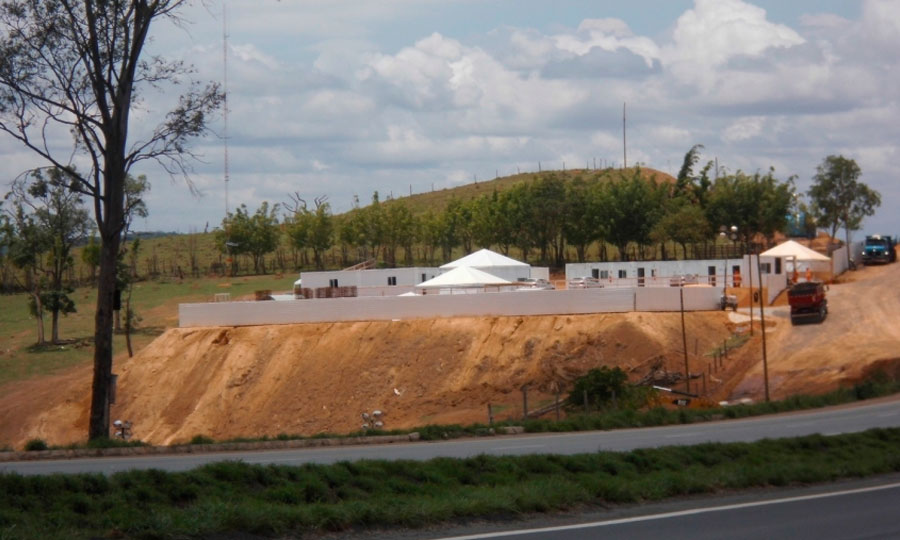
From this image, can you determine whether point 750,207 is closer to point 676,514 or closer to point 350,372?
point 350,372

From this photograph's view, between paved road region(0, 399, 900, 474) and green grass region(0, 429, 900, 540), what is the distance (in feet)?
12.2

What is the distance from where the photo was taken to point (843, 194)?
92.7 metres

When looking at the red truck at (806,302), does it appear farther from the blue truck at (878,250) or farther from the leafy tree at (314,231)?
the leafy tree at (314,231)

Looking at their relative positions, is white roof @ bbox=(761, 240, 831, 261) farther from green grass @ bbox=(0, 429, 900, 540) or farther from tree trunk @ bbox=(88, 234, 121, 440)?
green grass @ bbox=(0, 429, 900, 540)

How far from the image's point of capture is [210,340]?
57.8 meters

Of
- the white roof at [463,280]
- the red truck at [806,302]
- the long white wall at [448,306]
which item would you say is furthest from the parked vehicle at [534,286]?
the red truck at [806,302]

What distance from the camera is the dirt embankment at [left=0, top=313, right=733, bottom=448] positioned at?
50.0m

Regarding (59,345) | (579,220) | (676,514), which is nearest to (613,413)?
(676,514)

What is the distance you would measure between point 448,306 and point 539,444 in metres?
33.8

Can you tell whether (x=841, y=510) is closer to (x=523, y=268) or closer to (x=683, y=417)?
(x=683, y=417)

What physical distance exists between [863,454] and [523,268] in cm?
5053

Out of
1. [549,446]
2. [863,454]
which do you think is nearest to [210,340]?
[549,446]

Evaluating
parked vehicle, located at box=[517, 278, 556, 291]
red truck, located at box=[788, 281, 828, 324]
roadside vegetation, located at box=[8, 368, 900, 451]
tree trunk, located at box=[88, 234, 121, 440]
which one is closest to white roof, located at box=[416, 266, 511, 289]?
parked vehicle, located at box=[517, 278, 556, 291]

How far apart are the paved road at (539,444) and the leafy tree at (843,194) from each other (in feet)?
218
